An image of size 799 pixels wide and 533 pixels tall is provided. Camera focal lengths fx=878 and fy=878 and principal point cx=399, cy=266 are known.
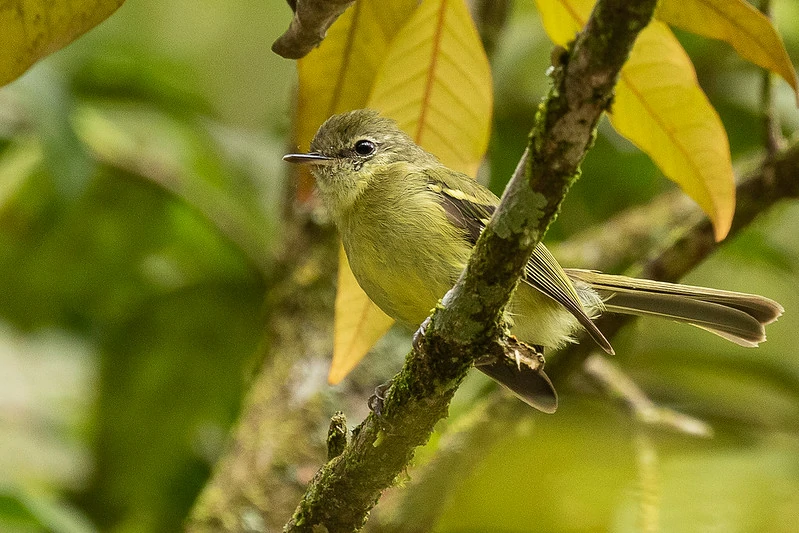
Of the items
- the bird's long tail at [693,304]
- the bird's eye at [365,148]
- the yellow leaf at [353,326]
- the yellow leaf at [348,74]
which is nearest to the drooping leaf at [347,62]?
the yellow leaf at [348,74]

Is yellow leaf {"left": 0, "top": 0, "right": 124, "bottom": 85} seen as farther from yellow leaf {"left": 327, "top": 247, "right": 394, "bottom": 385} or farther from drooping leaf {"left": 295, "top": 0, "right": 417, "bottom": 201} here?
yellow leaf {"left": 327, "top": 247, "right": 394, "bottom": 385}

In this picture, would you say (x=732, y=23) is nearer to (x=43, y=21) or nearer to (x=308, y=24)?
(x=308, y=24)

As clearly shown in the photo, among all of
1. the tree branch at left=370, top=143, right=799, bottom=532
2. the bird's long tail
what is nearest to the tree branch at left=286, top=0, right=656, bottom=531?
the tree branch at left=370, top=143, right=799, bottom=532

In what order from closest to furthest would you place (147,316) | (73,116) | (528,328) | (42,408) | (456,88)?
(456,88), (528,328), (73,116), (147,316), (42,408)

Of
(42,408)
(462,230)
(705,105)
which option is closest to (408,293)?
(462,230)

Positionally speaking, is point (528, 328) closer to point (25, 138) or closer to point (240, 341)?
point (240, 341)

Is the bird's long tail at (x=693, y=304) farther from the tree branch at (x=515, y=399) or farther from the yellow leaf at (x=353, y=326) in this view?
the yellow leaf at (x=353, y=326)

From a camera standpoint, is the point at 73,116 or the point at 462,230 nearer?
the point at 462,230
